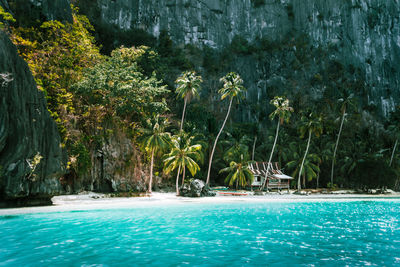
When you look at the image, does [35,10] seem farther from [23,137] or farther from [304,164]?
[304,164]

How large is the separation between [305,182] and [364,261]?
47.2 metres

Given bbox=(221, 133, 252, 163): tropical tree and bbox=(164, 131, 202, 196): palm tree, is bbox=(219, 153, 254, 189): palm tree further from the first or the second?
bbox=(164, 131, 202, 196): palm tree

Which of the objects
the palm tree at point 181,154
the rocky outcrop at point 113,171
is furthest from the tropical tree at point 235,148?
the rocky outcrop at point 113,171

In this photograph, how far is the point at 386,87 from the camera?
69.8m

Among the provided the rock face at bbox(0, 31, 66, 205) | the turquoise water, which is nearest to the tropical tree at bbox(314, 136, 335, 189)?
the turquoise water

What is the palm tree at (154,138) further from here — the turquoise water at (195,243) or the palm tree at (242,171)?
the turquoise water at (195,243)

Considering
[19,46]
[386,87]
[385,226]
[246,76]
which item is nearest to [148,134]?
[19,46]

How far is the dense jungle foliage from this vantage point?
91.6 ft

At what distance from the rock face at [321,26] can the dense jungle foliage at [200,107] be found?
2.76 metres

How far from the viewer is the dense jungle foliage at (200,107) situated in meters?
27.9

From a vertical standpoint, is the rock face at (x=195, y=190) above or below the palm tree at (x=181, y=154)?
below

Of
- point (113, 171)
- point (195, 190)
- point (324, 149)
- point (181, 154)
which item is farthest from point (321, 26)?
point (113, 171)

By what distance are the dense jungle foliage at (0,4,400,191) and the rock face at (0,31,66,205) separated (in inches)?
211

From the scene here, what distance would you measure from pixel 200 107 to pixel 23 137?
122 ft
